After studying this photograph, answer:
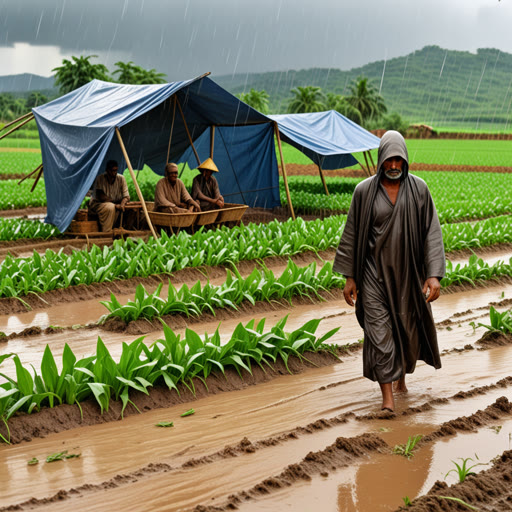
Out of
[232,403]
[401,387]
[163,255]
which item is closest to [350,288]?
[401,387]

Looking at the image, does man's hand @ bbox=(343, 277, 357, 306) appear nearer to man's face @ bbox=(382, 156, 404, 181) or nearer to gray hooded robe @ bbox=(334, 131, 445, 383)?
gray hooded robe @ bbox=(334, 131, 445, 383)

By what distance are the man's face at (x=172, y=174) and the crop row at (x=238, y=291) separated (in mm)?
4348

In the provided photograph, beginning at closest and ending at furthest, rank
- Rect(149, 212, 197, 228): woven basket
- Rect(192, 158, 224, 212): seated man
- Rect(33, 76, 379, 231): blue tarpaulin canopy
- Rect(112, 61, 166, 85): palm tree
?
Rect(149, 212, 197, 228): woven basket < Rect(33, 76, 379, 231): blue tarpaulin canopy < Rect(192, 158, 224, 212): seated man < Rect(112, 61, 166, 85): palm tree

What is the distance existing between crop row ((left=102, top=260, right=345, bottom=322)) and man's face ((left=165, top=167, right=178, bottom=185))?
437cm

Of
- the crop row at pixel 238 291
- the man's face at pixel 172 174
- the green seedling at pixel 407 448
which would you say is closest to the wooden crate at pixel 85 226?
the man's face at pixel 172 174

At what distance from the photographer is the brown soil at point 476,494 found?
2.97 meters

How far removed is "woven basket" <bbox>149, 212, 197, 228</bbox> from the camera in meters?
10.7

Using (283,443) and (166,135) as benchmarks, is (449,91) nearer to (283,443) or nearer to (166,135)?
(166,135)

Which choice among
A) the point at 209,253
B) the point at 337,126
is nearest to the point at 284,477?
the point at 209,253

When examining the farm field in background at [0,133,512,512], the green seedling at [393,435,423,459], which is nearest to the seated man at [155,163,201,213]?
the farm field in background at [0,133,512,512]

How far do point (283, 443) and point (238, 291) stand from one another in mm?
3096

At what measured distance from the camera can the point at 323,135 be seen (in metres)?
17.7

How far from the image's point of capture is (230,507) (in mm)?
3021

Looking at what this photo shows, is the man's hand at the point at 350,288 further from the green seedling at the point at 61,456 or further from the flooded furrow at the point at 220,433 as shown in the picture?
the green seedling at the point at 61,456
